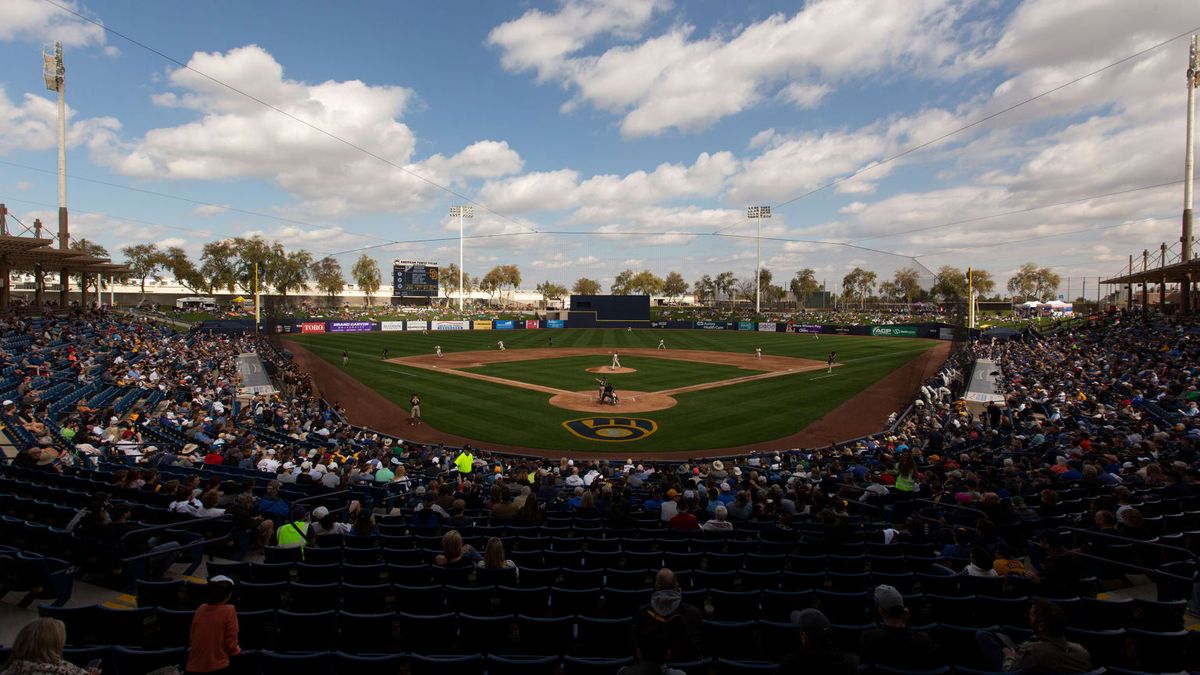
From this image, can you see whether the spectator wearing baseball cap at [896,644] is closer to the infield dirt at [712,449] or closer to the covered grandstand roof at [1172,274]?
the infield dirt at [712,449]

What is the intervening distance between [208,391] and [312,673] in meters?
24.8

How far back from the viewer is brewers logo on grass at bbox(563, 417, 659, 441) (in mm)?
23280

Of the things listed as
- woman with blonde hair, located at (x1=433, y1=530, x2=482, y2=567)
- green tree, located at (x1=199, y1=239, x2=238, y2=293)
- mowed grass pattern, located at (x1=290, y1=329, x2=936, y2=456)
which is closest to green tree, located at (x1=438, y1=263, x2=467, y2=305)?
green tree, located at (x1=199, y1=239, x2=238, y2=293)

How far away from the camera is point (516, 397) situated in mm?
30719

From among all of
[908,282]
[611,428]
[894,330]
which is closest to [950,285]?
[908,282]

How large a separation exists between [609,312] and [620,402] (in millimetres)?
61500

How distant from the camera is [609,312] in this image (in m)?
90.9

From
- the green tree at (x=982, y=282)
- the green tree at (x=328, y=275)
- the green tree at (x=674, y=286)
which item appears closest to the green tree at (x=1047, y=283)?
the green tree at (x=982, y=282)

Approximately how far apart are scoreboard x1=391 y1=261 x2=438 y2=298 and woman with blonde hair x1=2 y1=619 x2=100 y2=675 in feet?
405

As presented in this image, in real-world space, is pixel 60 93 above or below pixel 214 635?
above

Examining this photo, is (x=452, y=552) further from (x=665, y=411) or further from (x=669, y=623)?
(x=665, y=411)

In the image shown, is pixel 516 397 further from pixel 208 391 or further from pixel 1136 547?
pixel 1136 547

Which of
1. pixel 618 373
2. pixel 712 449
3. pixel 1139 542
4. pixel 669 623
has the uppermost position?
pixel 669 623

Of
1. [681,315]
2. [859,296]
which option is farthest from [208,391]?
[859,296]
